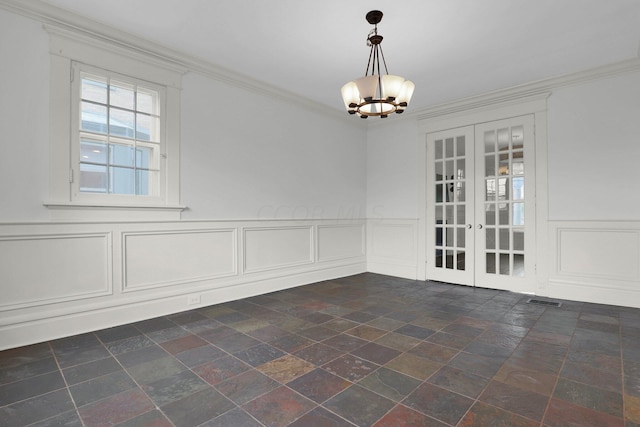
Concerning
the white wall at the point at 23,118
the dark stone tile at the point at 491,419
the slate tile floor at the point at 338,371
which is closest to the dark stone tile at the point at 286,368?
the slate tile floor at the point at 338,371

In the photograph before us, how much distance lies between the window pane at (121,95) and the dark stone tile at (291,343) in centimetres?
279

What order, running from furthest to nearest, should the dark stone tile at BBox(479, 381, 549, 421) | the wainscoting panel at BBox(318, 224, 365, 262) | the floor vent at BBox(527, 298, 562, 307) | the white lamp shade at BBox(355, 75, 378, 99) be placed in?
1. the wainscoting panel at BBox(318, 224, 365, 262)
2. the floor vent at BBox(527, 298, 562, 307)
3. the white lamp shade at BBox(355, 75, 378, 99)
4. the dark stone tile at BBox(479, 381, 549, 421)

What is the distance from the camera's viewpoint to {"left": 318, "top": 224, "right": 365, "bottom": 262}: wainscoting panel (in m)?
5.48

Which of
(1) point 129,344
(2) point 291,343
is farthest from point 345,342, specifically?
(1) point 129,344

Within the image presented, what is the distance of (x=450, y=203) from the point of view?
17.4 ft

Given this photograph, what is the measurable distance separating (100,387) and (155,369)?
0.34m

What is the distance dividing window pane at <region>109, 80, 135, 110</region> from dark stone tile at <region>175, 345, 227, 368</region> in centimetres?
252

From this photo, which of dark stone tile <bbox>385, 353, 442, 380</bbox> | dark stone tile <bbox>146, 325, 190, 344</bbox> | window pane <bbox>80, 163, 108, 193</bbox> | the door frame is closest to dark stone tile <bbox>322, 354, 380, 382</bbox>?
dark stone tile <bbox>385, 353, 442, 380</bbox>

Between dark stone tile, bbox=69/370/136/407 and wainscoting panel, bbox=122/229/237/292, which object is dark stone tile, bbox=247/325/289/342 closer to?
dark stone tile, bbox=69/370/136/407

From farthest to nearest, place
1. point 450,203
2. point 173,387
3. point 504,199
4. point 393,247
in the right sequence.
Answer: point 393,247
point 450,203
point 504,199
point 173,387

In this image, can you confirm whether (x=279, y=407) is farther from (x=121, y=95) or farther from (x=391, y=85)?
(x=121, y=95)

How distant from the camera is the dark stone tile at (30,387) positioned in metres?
2.02

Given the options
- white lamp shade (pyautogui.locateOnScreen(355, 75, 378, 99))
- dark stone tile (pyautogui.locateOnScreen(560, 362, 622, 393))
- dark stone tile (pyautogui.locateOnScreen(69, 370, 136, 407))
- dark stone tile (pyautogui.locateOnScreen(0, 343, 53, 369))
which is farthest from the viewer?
white lamp shade (pyautogui.locateOnScreen(355, 75, 378, 99))

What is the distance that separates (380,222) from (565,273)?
2806 millimetres
